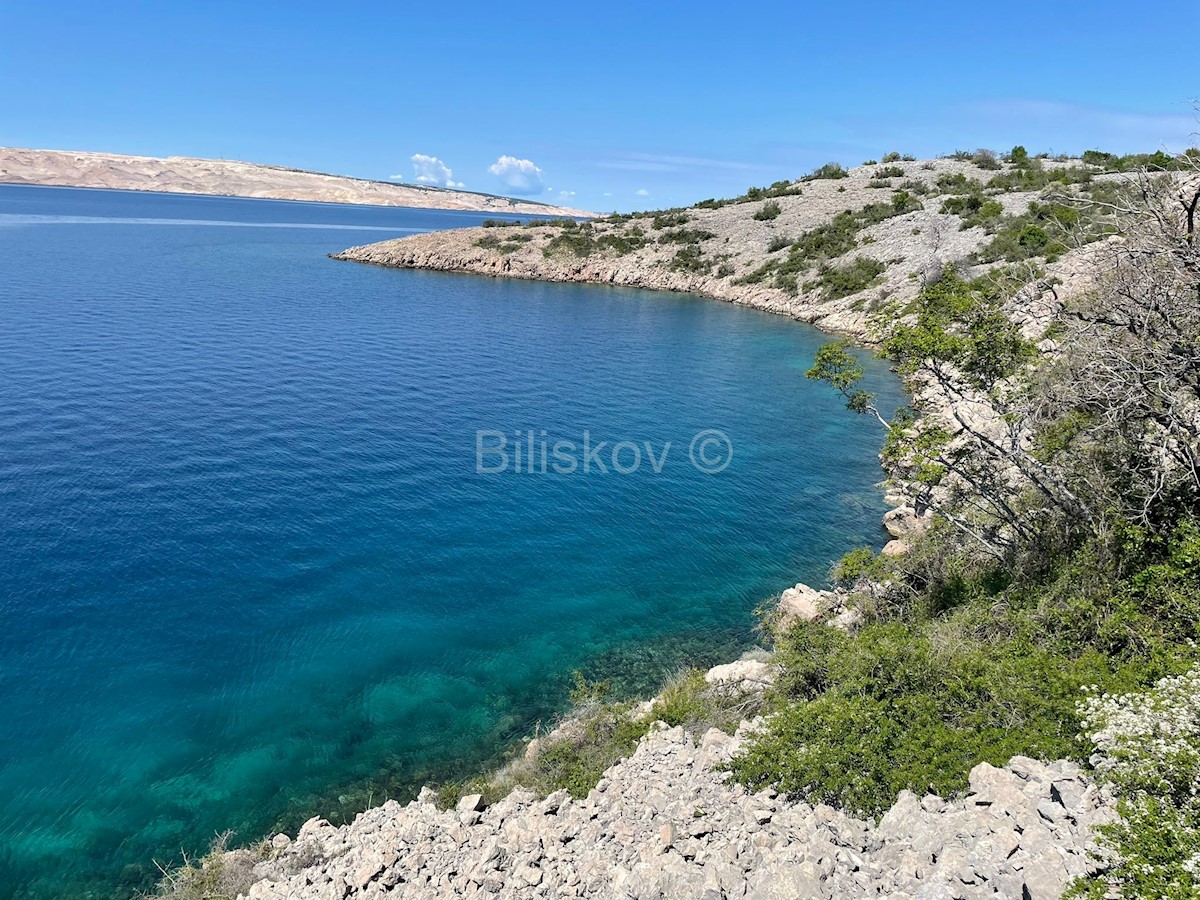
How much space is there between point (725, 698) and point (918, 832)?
7.16m

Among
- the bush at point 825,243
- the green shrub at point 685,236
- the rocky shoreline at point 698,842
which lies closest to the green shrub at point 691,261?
the green shrub at point 685,236

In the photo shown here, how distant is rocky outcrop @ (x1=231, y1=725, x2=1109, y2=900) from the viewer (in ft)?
30.5

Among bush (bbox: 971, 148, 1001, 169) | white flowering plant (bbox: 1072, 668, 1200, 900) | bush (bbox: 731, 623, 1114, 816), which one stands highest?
bush (bbox: 971, 148, 1001, 169)

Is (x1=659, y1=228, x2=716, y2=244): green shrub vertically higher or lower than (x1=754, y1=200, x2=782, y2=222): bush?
lower

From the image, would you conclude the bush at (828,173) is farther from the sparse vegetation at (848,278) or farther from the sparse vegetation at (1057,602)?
the sparse vegetation at (1057,602)

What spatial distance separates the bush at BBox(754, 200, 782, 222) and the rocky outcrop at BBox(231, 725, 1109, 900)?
103334 mm

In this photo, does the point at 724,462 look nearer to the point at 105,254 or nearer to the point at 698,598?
the point at 698,598

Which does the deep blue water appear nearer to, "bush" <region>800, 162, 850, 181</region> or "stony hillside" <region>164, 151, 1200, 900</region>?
"stony hillside" <region>164, 151, 1200, 900</region>

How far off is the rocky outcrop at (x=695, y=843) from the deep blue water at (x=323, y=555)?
3690 millimetres

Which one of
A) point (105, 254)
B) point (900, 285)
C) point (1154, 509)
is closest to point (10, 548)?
point (1154, 509)

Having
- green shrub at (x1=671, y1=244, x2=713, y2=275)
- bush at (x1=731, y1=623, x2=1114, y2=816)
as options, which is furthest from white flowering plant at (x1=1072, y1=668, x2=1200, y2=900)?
green shrub at (x1=671, y1=244, x2=713, y2=275)

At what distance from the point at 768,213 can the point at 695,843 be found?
353 feet

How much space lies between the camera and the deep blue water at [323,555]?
17297 millimetres

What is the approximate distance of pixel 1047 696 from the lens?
40.0 feet
